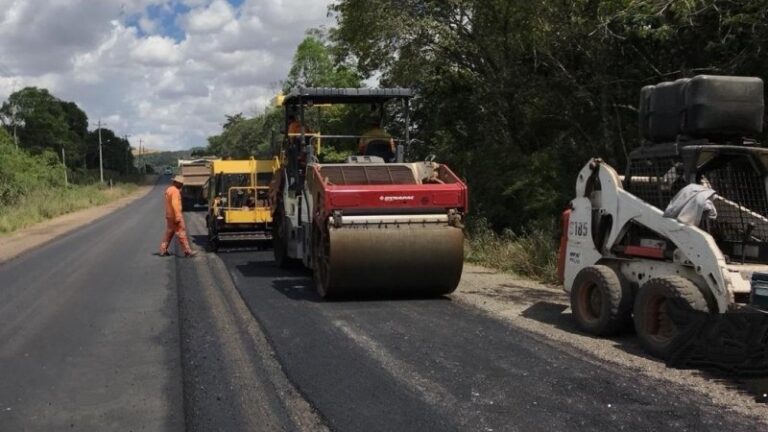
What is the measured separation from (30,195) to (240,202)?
2437 cm

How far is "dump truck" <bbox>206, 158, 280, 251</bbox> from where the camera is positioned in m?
16.9

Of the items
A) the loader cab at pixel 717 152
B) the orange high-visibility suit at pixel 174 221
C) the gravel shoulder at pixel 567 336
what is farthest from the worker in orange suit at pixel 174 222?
the loader cab at pixel 717 152

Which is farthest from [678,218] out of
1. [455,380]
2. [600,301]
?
[455,380]

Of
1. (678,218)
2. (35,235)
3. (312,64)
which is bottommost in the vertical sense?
(35,235)

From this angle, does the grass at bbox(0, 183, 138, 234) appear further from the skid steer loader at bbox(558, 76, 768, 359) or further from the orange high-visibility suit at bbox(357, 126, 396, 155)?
the skid steer loader at bbox(558, 76, 768, 359)

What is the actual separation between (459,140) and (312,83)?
14516 mm

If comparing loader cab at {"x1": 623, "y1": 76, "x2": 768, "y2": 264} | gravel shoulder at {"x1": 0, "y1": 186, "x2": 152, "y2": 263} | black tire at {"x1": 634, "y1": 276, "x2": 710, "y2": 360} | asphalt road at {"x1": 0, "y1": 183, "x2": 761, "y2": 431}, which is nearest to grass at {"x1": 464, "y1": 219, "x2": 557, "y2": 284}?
asphalt road at {"x1": 0, "y1": 183, "x2": 761, "y2": 431}

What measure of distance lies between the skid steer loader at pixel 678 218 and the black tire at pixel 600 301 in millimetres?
11

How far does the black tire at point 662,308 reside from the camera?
6395 mm

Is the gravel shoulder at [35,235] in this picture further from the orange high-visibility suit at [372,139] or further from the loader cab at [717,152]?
the loader cab at [717,152]

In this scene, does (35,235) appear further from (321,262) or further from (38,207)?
(321,262)

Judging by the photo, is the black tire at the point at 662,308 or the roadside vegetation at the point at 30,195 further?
the roadside vegetation at the point at 30,195

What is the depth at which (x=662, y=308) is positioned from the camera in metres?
6.84

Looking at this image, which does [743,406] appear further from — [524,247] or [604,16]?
[604,16]
